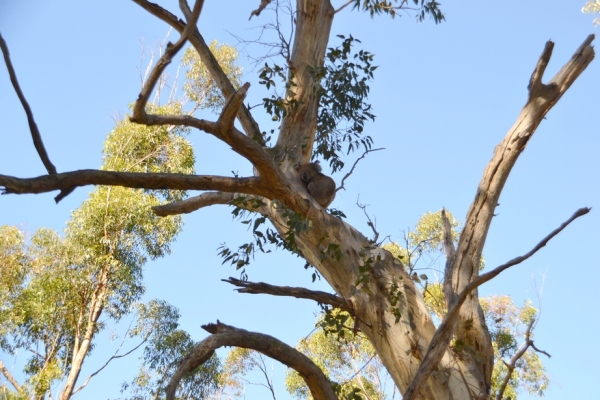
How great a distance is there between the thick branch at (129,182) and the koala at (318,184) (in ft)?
5.76

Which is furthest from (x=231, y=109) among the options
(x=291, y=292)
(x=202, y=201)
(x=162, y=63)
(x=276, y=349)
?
(x=202, y=201)

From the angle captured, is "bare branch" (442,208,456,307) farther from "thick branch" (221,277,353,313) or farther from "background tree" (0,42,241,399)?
"background tree" (0,42,241,399)

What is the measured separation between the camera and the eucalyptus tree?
312 centimetres

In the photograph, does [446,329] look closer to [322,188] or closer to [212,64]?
[322,188]

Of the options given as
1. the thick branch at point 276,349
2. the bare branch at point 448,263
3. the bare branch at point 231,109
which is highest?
the bare branch at point 448,263

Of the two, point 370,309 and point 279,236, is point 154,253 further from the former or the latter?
point 370,309

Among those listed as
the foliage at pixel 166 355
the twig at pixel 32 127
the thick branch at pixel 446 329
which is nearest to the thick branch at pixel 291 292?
the thick branch at pixel 446 329

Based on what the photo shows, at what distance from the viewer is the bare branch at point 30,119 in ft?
6.30

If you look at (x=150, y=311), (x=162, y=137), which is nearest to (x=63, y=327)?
(x=150, y=311)

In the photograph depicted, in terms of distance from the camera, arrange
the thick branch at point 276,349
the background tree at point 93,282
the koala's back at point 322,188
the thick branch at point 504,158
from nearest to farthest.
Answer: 1. the thick branch at point 276,349
2. the thick branch at point 504,158
3. the koala's back at point 322,188
4. the background tree at point 93,282

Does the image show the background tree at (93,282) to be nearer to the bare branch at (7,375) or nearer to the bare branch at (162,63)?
the bare branch at (7,375)

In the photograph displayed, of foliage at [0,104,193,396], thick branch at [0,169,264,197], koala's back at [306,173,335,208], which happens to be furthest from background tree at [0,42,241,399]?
thick branch at [0,169,264,197]

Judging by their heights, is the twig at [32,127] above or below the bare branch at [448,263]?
below

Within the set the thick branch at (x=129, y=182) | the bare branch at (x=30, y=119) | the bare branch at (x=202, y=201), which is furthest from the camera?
the bare branch at (x=202, y=201)
